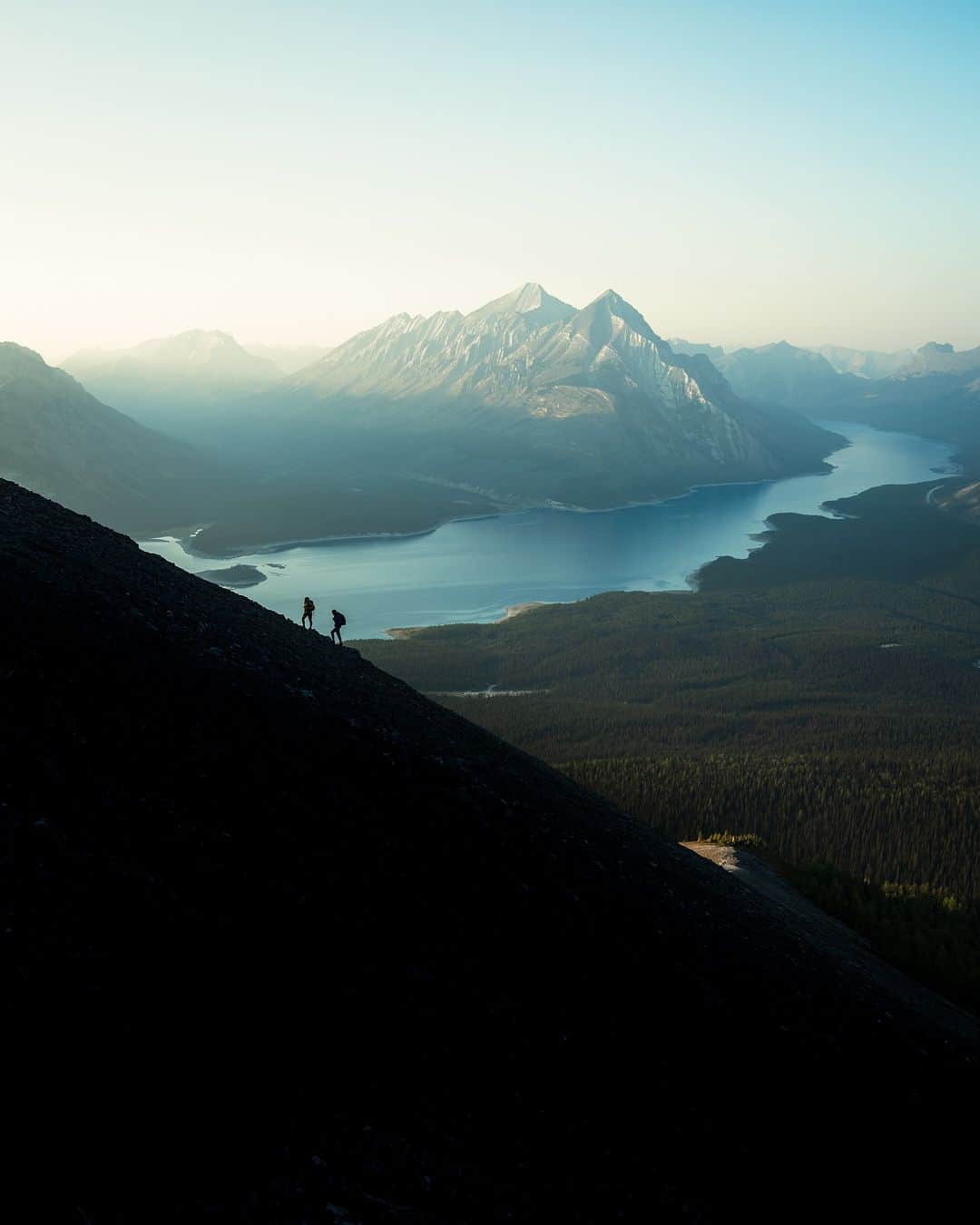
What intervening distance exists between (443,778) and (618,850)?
374 inches

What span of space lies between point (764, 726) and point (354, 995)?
12773 cm

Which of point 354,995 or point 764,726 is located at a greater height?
point 354,995

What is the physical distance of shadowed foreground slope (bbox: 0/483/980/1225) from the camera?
1190 cm

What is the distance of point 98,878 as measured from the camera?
569 inches

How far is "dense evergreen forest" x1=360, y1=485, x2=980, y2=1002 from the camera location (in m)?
80.0

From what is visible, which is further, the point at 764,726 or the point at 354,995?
the point at 764,726

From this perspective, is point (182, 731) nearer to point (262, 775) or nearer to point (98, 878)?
point (262, 775)

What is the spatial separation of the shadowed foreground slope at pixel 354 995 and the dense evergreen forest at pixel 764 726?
104 feet

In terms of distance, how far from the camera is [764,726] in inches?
5300

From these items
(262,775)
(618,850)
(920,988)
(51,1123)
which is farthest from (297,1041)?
(920,988)

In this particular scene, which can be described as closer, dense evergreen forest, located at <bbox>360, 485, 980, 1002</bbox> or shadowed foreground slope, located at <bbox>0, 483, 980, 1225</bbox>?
shadowed foreground slope, located at <bbox>0, 483, 980, 1225</bbox>

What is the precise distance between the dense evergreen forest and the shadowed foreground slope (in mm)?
31676

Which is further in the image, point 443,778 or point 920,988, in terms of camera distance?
point 920,988

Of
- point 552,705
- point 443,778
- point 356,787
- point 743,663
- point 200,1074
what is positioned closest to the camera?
point 200,1074
